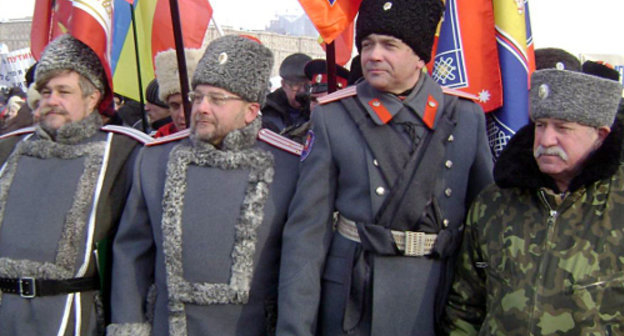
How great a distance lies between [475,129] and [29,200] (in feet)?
6.83

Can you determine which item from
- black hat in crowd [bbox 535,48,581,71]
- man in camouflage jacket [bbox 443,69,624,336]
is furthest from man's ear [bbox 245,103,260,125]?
→ black hat in crowd [bbox 535,48,581,71]

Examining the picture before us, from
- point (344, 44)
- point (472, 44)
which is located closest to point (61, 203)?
point (472, 44)

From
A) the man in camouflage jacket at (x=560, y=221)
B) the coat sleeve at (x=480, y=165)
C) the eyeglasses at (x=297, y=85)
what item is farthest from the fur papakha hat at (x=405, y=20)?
the eyeglasses at (x=297, y=85)

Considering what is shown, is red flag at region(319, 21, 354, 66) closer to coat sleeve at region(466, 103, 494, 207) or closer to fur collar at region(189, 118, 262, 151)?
fur collar at region(189, 118, 262, 151)

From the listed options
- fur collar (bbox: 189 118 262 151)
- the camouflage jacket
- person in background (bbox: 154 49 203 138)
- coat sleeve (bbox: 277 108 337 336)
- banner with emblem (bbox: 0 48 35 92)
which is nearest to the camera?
the camouflage jacket

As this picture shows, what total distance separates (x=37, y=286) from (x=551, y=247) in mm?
2218

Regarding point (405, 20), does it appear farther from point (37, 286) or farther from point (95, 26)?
point (37, 286)

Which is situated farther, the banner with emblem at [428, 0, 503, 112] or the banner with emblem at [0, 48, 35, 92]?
the banner with emblem at [0, 48, 35, 92]

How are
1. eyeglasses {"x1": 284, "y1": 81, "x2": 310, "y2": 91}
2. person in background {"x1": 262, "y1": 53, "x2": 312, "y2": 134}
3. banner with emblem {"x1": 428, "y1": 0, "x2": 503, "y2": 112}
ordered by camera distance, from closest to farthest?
banner with emblem {"x1": 428, "y1": 0, "x2": 503, "y2": 112} < person in background {"x1": 262, "y1": 53, "x2": 312, "y2": 134} < eyeglasses {"x1": 284, "y1": 81, "x2": 310, "y2": 91}

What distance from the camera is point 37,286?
3043 millimetres

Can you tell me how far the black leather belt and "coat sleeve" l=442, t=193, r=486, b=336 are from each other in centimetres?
171

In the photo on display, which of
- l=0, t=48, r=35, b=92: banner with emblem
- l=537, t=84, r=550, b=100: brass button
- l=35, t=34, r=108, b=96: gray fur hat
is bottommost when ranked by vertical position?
l=537, t=84, r=550, b=100: brass button

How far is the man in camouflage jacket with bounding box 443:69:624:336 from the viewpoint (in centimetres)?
217

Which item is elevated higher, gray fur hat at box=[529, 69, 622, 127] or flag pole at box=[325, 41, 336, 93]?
flag pole at box=[325, 41, 336, 93]
